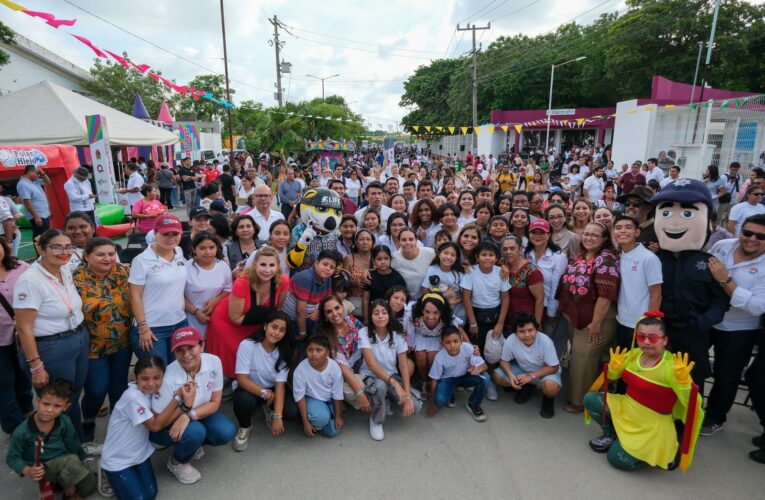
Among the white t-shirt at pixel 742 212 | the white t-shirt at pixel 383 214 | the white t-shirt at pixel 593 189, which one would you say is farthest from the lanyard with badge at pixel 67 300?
the white t-shirt at pixel 593 189

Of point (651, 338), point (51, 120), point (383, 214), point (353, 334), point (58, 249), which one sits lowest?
point (353, 334)

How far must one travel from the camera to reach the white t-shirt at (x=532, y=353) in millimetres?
3754

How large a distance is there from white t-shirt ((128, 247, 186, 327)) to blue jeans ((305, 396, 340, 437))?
1220 mm

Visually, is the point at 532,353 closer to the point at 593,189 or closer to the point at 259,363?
the point at 259,363

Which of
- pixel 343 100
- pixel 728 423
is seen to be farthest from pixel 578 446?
pixel 343 100

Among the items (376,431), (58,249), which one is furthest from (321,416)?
(58,249)

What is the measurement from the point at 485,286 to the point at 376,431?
1559 millimetres

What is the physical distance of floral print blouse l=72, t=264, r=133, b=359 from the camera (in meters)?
3.10

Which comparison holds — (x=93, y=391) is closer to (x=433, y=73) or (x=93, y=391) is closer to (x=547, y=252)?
(x=547, y=252)

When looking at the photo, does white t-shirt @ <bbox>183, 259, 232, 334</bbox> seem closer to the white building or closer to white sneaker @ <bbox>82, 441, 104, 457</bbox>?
white sneaker @ <bbox>82, 441, 104, 457</bbox>

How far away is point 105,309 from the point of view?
124 inches

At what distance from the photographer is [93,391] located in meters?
3.21

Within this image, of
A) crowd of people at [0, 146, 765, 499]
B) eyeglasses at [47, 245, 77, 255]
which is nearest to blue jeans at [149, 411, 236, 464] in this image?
crowd of people at [0, 146, 765, 499]

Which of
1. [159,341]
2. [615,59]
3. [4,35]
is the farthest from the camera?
[615,59]
